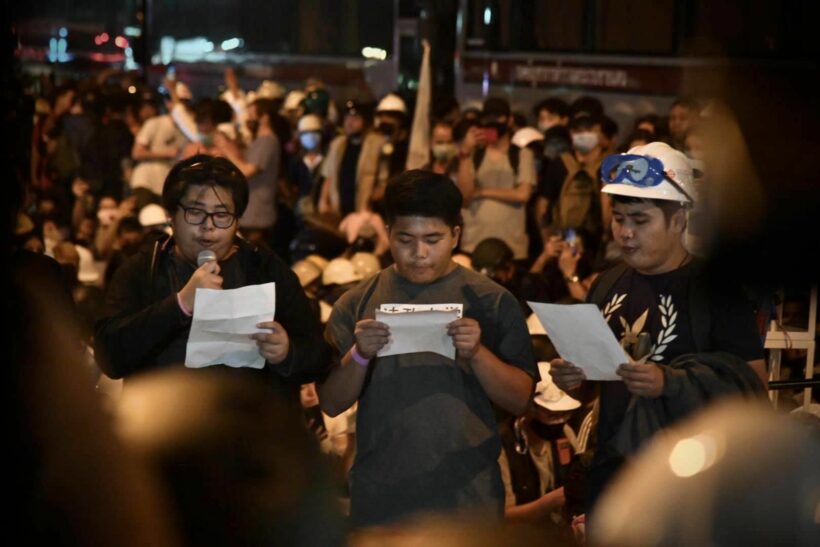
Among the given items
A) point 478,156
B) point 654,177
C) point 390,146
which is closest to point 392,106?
point 390,146

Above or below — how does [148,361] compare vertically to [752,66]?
below

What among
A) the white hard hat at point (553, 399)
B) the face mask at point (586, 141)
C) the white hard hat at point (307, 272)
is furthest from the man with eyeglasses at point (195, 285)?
the face mask at point (586, 141)

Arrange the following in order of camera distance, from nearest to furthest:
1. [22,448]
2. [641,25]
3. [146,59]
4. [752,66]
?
[22,448]
[752,66]
[641,25]
[146,59]

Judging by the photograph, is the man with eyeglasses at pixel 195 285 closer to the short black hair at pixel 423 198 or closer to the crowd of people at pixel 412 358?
the crowd of people at pixel 412 358

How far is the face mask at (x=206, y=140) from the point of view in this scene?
12.4 meters

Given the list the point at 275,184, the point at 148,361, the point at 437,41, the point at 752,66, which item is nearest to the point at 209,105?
the point at 275,184

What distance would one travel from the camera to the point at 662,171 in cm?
415

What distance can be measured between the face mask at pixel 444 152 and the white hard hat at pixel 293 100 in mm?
5648

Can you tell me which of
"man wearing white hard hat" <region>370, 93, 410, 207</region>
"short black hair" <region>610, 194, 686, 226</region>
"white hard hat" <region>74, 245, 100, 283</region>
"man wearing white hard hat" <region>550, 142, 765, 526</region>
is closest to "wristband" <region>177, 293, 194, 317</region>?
"man wearing white hard hat" <region>550, 142, 765, 526</region>

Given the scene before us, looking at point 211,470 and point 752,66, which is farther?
point 211,470

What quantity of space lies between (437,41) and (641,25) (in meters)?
3.68

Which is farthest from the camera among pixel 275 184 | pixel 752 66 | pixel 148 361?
pixel 275 184

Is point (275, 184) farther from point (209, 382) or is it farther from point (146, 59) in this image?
point (146, 59)

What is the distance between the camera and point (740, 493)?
84.4 inches
